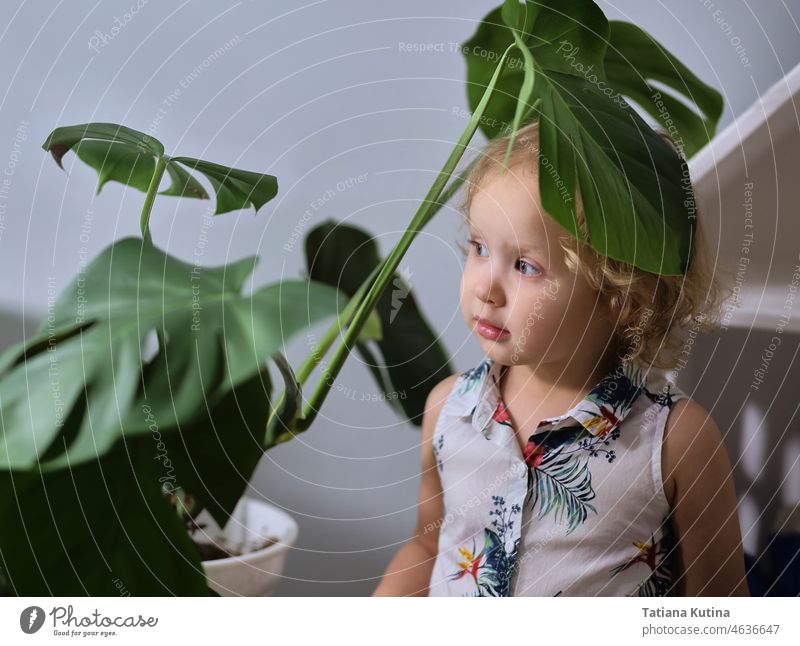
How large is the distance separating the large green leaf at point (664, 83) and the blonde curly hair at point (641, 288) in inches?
0.9

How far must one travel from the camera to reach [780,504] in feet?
1.62

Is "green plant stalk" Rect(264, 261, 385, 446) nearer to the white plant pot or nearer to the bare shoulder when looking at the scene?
the white plant pot

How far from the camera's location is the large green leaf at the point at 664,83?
0.46 metres

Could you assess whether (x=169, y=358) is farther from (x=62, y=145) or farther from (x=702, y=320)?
(x=702, y=320)

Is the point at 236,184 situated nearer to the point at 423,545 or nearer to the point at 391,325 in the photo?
the point at 391,325

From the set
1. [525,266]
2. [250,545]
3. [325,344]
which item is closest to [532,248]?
[525,266]

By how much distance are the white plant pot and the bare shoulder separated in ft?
0.64

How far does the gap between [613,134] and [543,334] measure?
0.10 m

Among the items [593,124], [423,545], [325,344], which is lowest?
[423,545]

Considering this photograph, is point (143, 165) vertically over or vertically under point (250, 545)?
over

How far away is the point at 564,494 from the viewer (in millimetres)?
425

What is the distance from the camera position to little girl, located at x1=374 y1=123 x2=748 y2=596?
0.42 meters

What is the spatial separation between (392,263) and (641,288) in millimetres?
126
